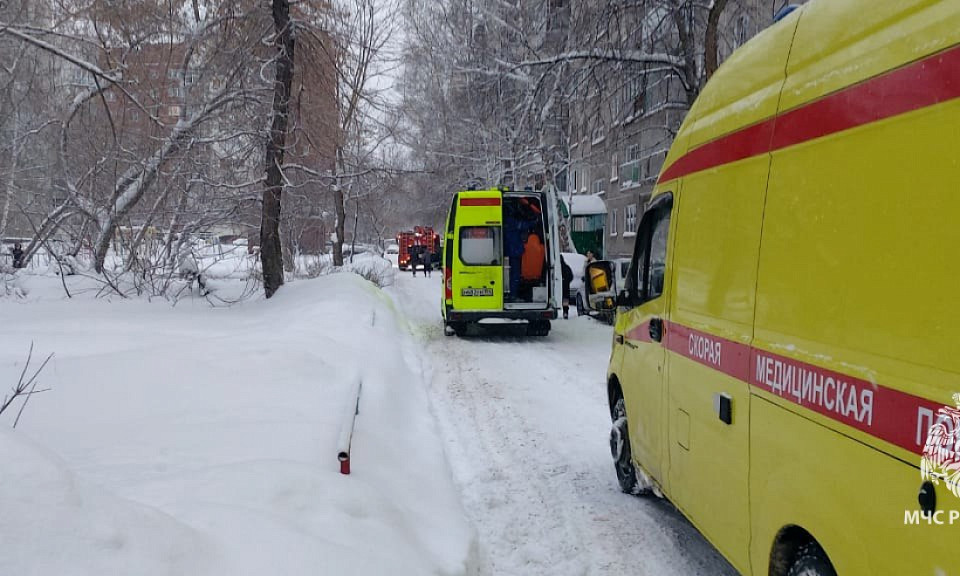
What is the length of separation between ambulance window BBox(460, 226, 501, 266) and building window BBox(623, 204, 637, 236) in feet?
60.1

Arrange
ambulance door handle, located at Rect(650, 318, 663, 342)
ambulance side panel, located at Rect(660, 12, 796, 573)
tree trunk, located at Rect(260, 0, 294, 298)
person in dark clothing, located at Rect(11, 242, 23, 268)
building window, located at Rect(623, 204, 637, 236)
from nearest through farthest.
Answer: ambulance side panel, located at Rect(660, 12, 796, 573) → ambulance door handle, located at Rect(650, 318, 663, 342) → tree trunk, located at Rect(260, 0, 294, 298) → person in dark clothing, located at Rect(11, 242, 23, 268) → building window, located at Rect(623, 204, 637, 236)

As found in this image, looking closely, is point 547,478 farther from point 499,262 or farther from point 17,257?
point 17,257

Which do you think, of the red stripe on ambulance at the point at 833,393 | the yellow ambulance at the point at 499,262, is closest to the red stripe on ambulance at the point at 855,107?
the red stripe on ambulance at the point at 833,393

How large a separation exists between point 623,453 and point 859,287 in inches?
129

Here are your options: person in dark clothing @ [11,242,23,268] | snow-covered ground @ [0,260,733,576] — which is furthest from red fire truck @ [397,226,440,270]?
snow-covered ground @ [0,260,733,576]

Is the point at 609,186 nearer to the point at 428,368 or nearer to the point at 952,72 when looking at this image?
the point at 428,368

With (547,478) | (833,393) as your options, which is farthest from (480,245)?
(833,393)

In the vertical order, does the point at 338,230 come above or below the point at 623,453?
above

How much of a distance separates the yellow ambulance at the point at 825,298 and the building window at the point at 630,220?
28686mm

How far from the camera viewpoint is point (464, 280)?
14141 millimetres

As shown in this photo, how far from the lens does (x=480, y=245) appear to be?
14469mm

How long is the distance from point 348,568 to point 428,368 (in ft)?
25.7

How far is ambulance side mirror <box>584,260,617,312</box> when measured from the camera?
471 centimetres

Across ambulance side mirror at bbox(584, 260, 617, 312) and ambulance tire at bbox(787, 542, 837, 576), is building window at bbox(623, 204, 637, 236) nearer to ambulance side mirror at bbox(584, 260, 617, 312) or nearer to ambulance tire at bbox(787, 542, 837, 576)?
ambulance side mirror at bbox(584, 260, 617, 312)
